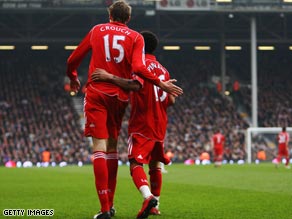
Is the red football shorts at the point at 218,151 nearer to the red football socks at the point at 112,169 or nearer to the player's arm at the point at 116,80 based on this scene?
the red football socks at the point at 112,169

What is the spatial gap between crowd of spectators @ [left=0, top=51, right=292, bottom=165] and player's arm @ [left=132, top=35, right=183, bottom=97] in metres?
36.4

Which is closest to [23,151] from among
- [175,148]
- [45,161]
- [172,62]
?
[45,161]

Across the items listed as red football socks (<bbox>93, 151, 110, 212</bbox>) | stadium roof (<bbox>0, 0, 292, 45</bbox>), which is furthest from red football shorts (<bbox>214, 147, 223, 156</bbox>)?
red football socks (<bbox>93, 151, 110, 212</bbox>)

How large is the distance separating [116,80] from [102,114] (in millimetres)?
416

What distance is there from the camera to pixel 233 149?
4781cm

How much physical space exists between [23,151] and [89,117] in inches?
1462

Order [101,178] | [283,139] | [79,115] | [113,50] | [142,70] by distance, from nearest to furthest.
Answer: [101,178]
[142,70]
[113,50]
[283,139]
[79,115]

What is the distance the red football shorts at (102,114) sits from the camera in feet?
28.8

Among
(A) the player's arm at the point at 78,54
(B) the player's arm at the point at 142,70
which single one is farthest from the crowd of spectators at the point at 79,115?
(B) the player's arm at the point at 142,70

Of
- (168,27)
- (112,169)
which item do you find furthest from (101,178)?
(168,27)

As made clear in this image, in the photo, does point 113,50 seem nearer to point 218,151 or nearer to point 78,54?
point 78,54

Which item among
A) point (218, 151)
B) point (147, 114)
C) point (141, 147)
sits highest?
point (147, 114)

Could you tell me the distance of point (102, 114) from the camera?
884cm

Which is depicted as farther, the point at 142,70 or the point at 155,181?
the point at 155,181
